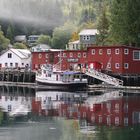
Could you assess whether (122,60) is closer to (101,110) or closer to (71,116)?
(101,110)

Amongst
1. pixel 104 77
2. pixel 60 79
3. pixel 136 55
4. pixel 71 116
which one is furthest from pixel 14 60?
pixel 71 116

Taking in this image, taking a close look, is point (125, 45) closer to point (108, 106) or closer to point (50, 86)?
point (50, 86)

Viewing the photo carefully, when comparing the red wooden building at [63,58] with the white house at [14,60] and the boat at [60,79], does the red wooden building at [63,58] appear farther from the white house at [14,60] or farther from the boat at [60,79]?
the white house at [14,60]

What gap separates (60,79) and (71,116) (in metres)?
39.4

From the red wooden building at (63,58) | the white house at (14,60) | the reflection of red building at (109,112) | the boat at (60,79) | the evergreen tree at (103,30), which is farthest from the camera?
the white house at (14,60)

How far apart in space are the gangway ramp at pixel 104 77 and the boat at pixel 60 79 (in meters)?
1.45

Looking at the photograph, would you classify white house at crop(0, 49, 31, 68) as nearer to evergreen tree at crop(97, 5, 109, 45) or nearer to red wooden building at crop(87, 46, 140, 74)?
evergreen tree at crop(97, 5, 109, 45)

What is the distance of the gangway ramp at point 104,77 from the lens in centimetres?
9512

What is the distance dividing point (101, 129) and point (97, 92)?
39011 millimetres

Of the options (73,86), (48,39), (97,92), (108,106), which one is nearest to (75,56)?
(73,86)

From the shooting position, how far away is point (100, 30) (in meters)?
127

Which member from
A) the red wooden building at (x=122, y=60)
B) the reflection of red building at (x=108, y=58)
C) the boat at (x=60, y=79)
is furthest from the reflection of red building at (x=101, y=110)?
the reflection of red building at (x=108, y=58)

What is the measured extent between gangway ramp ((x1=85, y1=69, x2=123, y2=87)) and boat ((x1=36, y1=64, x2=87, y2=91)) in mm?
1446

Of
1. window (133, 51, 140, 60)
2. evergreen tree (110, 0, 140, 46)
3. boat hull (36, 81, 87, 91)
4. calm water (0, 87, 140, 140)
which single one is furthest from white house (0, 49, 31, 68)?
calm water (0, 87, 140, 140)
